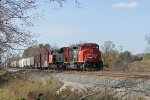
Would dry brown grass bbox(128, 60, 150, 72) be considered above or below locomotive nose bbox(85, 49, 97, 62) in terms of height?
below

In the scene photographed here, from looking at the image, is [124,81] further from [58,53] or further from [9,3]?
[58,53]

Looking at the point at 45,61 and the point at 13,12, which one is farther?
the point at 45,61

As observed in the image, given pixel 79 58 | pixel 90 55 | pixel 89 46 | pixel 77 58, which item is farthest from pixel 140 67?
pixel 79 58

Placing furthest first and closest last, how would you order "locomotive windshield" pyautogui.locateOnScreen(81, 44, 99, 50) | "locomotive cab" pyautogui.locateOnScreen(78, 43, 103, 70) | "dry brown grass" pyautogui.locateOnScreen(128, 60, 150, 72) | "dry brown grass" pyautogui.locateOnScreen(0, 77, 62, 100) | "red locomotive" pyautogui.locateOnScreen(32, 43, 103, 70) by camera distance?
1. "dry brown grass" pyautogui.locateOnScreen(128, 60, 150, 72)
2. "locomotive windshield" pyautogui.locateOnScreen(81, 44, 99, 50)
3. "red locomotive" pyautogui.locateOnScreen(32, 43, 103, 70)
4. "locomotive cab" pyautogui.locateOnScreen(78, 43, 103, 70)
5. "dry brown grass" pyautogui.locateOnScreen(0, 77, 62, 100)

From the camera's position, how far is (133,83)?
65.8ft

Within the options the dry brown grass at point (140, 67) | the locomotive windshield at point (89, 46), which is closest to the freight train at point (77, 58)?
the locomotive windshield at point (89, 46)

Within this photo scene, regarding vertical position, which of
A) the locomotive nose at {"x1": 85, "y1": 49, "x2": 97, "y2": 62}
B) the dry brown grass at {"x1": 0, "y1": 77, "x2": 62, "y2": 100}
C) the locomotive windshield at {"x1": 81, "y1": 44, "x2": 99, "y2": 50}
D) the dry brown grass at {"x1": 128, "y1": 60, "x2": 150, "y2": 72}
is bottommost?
the dry brown grass at {"x1": 0, "y1": 77, "x2": 62, "y2": 100}

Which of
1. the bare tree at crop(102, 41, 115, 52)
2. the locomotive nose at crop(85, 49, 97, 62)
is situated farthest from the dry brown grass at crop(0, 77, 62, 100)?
the bare tree at crop(102, 41, 115, 52)

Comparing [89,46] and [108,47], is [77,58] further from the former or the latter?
[108,47]

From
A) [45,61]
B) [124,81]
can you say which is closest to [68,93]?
[124,81]

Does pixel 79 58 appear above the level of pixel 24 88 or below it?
above

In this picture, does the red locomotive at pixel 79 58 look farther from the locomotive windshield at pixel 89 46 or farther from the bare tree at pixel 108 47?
the bare tree at pixel 108 47

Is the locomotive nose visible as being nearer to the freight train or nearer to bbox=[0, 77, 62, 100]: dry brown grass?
the freight train

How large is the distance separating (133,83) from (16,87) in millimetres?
6356
